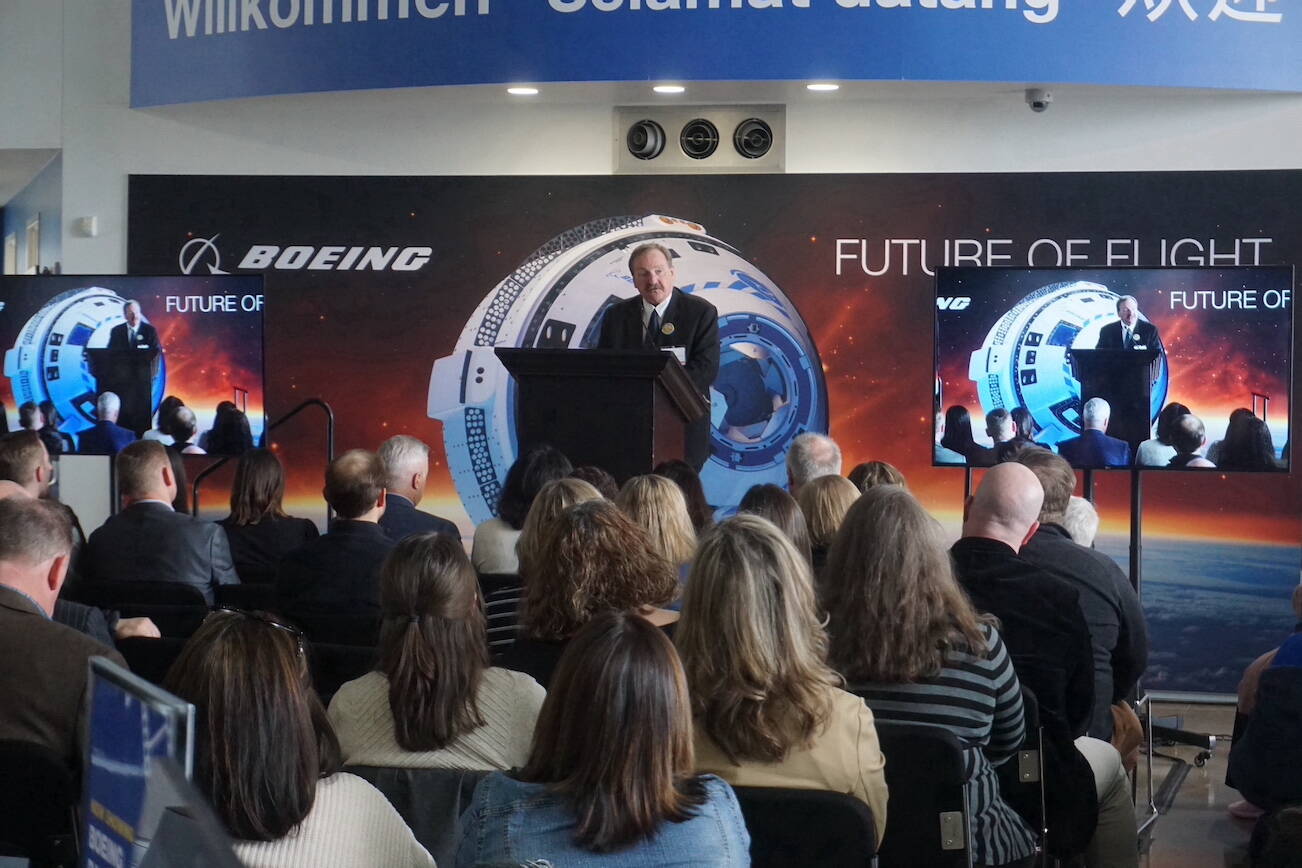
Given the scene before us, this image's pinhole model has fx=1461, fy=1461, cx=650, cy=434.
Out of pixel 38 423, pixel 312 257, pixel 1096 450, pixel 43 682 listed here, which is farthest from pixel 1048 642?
pixel 312 257

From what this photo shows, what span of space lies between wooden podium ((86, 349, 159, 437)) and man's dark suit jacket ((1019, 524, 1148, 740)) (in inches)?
169

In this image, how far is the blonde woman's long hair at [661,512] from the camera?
3.94m

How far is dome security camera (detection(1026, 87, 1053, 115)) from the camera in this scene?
7.53 meters

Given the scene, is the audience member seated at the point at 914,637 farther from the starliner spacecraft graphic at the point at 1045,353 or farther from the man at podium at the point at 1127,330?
the man at podium at the point at 1127,330

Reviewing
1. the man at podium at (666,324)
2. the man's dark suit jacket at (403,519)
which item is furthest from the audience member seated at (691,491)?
the man at podium at (666,324)

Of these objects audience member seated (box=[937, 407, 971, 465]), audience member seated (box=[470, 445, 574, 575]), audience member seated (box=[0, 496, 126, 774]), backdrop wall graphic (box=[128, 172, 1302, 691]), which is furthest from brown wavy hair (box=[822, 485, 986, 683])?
backdrop wall graphic (box=[128, 172, 1302, 691])

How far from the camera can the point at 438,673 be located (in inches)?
105

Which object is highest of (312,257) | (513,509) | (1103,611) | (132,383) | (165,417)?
(312,257)

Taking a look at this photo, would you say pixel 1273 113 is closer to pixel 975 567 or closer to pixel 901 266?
pixel 901 266

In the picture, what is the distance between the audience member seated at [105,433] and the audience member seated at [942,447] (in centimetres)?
370

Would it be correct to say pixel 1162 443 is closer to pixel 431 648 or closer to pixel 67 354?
pixel 431 648

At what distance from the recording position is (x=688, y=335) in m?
7.09

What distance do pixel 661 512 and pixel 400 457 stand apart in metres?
1.63

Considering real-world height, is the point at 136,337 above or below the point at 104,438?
above
